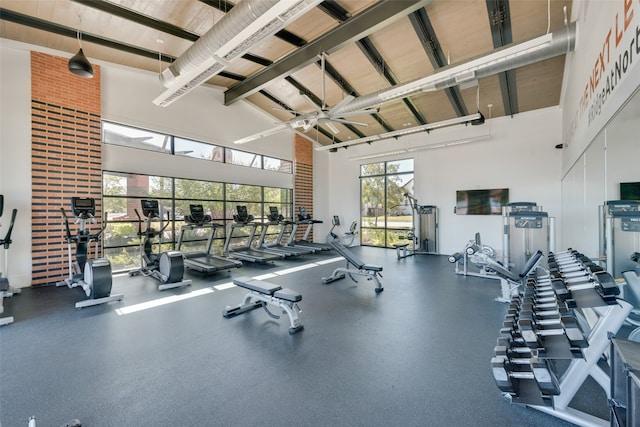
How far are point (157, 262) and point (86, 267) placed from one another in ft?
4.53

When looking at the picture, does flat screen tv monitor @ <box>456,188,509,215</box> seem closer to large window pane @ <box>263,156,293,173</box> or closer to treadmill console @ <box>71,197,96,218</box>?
large window pane @ <box>263,156,293,173</box>

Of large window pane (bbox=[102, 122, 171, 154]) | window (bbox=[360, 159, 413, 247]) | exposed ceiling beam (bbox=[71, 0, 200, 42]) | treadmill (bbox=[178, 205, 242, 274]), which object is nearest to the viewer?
exposed ceiling beam (bbox=[71, 0, 200, 42])

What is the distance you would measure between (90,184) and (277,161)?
553cm

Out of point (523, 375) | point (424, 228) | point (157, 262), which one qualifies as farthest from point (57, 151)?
point (424, 228)

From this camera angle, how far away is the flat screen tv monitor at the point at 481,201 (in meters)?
7.72

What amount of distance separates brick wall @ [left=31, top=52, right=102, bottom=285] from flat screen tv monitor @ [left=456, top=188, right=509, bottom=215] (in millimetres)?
9490

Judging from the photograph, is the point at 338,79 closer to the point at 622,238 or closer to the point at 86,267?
the point at 622,238

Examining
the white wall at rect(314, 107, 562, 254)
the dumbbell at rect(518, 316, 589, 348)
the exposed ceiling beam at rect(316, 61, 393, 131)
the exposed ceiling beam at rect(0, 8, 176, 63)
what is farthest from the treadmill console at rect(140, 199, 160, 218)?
the white wall at rect(314, 107, 562, 254)

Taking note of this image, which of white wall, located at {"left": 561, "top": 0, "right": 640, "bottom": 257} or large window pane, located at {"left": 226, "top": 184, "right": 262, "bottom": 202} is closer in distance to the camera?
white wall, located at {"left": 561, "top": 0, "right": 640, "bottom": 257}

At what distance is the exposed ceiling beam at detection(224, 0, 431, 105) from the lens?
4.34m

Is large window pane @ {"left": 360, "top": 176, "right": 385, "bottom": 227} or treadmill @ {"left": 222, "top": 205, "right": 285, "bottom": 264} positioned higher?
large window pane @ {"left": 360, "top": 176, "right": 385, "bottom": 227}

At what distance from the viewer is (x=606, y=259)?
10.4 feet

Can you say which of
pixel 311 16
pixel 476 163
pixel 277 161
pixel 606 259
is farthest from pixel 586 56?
pixel 277 161

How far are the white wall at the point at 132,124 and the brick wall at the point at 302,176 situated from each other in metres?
0.41
